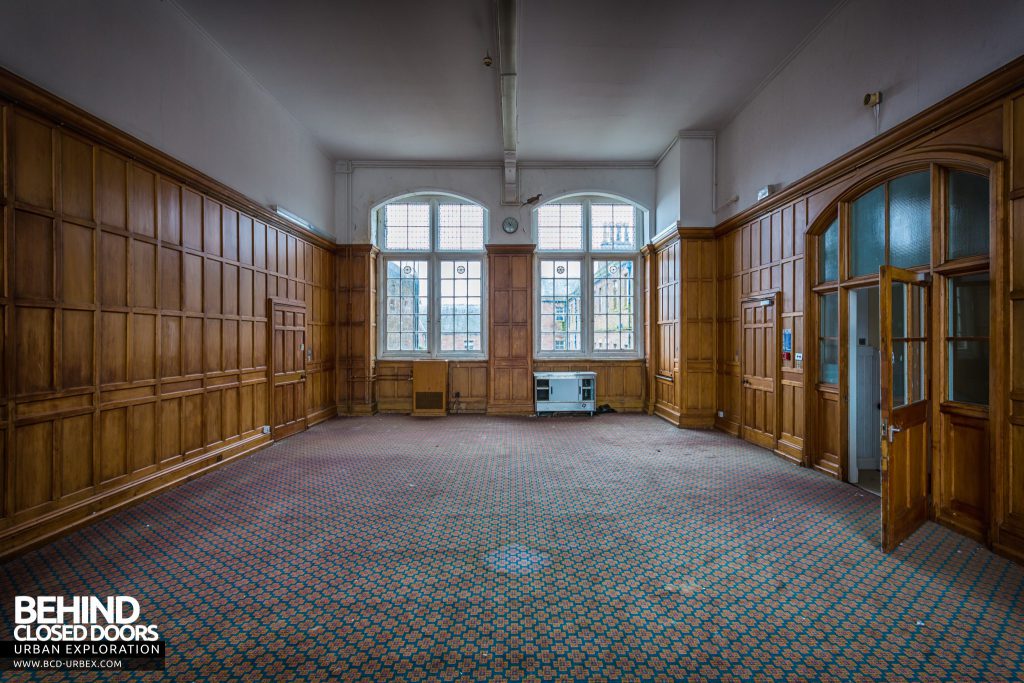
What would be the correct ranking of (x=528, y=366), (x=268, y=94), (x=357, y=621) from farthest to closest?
1. (x=528, y=366)
2. (x=268, y=94)
3. (x=357, y=621)

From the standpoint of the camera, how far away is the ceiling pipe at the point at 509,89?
14.8 feet

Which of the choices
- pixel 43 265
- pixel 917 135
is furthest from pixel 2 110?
pixel 917 135

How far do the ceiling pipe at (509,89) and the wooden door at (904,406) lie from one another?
405 cm

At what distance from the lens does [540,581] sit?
2797mm

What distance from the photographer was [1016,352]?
3078 mm

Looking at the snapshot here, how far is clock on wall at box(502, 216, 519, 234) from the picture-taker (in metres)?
8.97

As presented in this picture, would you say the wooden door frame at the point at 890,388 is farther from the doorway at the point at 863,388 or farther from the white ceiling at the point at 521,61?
the white ceiling at the point at 521,61

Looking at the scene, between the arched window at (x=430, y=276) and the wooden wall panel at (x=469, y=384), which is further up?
the arched window at (x=430, y=276)

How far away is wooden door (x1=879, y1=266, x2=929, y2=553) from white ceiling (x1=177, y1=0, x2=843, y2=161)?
318cm

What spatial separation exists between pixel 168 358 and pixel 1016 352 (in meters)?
7.11

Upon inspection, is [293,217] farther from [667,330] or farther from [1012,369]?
[1012,369]

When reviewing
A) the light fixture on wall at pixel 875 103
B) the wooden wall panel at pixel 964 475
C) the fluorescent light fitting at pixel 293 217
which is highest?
the light fixture on wall at pixel 875 103

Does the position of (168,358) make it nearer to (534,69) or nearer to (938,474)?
(534,69)

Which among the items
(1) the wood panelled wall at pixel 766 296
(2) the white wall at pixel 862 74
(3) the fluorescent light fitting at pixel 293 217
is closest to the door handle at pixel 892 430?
(1) the wood panelled wall at pixel 766 296
